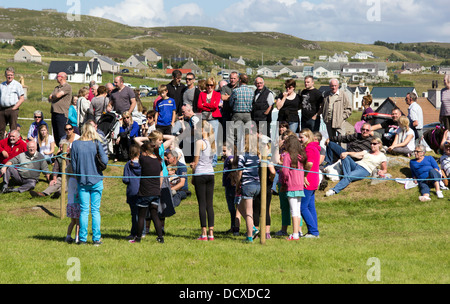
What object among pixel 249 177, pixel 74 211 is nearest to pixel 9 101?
pixel 74 211

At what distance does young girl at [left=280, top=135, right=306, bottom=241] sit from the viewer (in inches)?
472

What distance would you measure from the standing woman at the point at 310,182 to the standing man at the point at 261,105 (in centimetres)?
506

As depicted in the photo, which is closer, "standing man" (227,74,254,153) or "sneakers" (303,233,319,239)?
"sneakers" (303,233,319,239)

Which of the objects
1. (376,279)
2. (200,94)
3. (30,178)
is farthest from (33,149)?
(376,279)

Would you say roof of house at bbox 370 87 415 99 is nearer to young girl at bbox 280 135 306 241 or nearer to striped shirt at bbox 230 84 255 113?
striped shirt at bbox 230 84 255 113

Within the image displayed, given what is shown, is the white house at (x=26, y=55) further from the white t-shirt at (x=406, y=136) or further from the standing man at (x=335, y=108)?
the white t-shirt at (x=406, y=136)

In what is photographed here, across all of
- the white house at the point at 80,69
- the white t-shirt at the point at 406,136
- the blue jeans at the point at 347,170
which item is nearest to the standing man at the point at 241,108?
the blue jeans at the point at 347,170

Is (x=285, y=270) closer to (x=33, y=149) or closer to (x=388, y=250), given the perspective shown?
(x=388, y=250)

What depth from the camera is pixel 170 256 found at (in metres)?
10.3

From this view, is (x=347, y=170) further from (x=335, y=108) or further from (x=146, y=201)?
(x=146, y=201)

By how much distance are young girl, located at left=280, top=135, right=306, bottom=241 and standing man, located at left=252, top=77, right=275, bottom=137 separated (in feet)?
17.7

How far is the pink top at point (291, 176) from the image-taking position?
1198cm

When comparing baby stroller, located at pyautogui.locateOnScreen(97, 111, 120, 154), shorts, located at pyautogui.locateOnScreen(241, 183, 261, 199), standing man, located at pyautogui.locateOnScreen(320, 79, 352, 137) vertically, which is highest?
standing man, located at pyautogui.locateOnScreen(320, 79, 352, 137)

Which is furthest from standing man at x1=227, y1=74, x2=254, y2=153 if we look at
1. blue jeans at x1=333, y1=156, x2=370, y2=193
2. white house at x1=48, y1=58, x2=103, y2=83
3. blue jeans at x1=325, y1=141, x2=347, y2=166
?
white house at x1=48, y1=58, x2=103, y2=83
